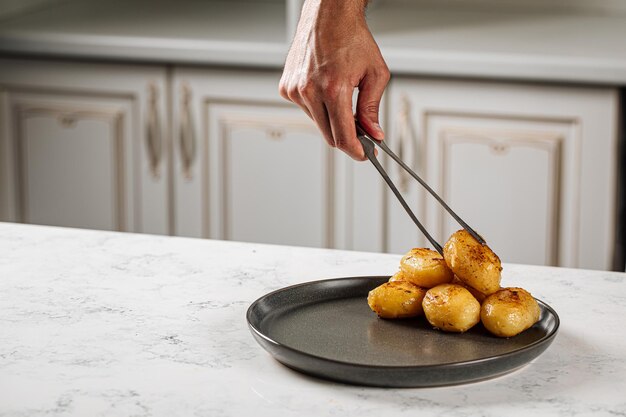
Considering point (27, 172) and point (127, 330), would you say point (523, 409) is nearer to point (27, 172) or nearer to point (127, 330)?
point (127, 330)

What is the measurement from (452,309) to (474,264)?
0.05 metres

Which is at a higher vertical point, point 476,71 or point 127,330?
point 476,71

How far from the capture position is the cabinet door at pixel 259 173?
2582mm

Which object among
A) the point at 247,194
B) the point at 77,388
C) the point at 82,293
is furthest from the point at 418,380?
the point at 247,194

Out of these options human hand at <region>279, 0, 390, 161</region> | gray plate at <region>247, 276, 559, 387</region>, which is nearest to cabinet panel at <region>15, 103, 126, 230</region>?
human hand at <region>279, 0, 390, 161</region>

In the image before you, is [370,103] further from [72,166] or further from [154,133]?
[72,166]

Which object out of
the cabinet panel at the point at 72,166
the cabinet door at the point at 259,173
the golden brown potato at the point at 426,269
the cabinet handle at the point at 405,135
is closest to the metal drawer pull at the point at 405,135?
the cabinet handle at the point at 405,135

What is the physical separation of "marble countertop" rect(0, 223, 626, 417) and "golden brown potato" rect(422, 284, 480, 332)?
0.07 metres

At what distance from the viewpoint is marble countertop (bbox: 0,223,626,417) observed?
811 millimetres

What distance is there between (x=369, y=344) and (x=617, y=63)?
1.59 meters

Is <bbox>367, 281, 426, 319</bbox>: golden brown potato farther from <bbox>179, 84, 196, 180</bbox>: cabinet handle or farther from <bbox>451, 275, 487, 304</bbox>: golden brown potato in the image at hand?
<bbox>179, 84, 196, 180</bbox>: cabinet handle

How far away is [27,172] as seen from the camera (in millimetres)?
2820

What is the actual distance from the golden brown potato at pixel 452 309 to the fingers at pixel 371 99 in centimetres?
29

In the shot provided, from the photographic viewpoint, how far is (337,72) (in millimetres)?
1168
